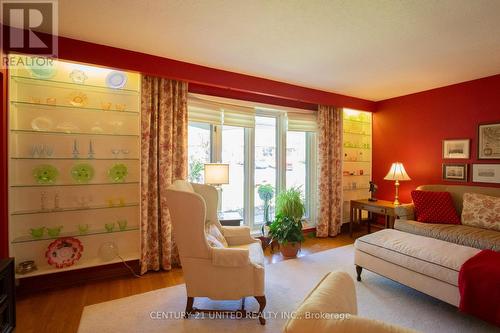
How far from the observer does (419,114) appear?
432 cm

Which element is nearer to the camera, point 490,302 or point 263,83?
point 490,302

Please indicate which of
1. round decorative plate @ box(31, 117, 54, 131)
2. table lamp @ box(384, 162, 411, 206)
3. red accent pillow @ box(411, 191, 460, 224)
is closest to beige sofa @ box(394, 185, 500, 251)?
red accent pillow @ box(411, 191, 460, 224)

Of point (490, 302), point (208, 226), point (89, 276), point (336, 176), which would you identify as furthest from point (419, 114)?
point (89, 276)

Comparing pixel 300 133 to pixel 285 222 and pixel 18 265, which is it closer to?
pixel 285 222

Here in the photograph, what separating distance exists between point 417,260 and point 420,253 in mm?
77

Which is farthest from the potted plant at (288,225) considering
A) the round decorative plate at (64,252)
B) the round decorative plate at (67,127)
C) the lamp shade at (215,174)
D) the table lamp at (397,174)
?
the round decorative plate at (67,127)

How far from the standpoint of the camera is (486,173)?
3.58m

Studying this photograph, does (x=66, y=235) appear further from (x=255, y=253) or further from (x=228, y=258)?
(x=255, y=253)

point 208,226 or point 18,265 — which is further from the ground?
point 208,226

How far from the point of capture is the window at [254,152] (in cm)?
368

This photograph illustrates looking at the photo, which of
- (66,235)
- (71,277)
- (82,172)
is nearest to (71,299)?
(71,277)

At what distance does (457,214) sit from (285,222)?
2371 mm

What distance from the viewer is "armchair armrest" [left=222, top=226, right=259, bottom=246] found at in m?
2.77

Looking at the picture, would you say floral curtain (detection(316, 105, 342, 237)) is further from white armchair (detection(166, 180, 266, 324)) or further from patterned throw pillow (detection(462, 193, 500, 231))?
white armchair (detection(166, 180, 266, 324))
